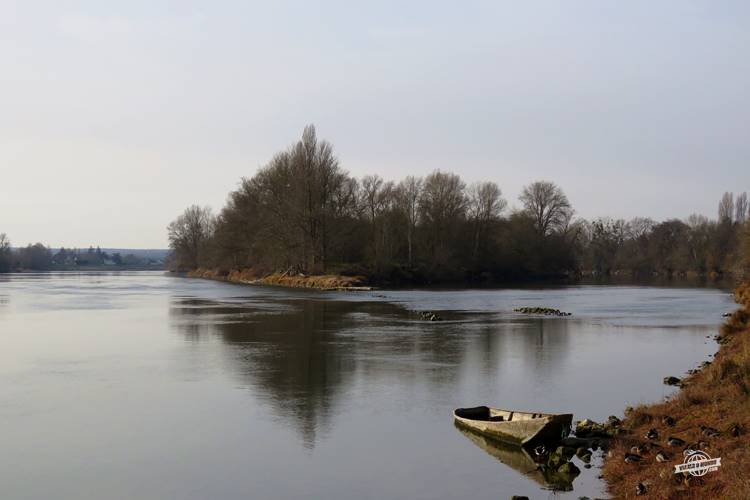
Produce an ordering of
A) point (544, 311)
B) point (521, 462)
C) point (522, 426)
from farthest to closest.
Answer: point (544, 311)
point (522, 426)
point (521, 462)

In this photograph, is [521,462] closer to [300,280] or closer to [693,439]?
[693,439]

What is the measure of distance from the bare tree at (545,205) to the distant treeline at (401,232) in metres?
0.14

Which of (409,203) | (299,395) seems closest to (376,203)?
(409,203)

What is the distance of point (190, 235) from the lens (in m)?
132

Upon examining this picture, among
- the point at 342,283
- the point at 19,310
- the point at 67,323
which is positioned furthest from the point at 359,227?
the point at 67,323

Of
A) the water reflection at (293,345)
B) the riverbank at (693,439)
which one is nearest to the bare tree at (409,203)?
the water reflection at (293,345)

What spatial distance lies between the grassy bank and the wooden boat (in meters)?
52.9

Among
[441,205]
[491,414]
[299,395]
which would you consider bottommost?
[299,395]

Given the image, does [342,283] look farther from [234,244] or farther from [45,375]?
[45,375]

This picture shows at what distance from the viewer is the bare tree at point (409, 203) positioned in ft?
282

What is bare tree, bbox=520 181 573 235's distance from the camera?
104 meters

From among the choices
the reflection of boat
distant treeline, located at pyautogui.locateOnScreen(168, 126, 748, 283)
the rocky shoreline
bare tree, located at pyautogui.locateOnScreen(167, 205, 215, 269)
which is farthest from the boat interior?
bare tree, located at pyautogui.locateOnScreen(167, 205, 215, 269)

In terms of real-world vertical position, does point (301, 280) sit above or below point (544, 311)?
above

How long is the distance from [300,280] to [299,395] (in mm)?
58308
